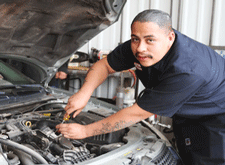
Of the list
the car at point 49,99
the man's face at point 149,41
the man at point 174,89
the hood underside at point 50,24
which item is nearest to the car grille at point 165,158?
the car at point 49,99

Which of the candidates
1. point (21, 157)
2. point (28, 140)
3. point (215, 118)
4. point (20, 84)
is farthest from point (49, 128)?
point (215, 118)

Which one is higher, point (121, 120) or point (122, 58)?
point (122, 58)

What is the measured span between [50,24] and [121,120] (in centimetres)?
87

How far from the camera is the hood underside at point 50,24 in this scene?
1385mm

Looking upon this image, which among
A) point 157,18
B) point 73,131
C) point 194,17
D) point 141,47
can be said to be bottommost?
point 73,131

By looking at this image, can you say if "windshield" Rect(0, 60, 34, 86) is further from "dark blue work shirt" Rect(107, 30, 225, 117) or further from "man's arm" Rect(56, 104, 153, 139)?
"dark blue work shirt" Rect(107, 30, 225, 117)

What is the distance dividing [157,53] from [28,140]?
32.9 inches

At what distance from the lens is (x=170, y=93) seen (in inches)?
44.2

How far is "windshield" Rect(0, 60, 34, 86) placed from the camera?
6.34 feet

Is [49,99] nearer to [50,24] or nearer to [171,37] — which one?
[50,24]

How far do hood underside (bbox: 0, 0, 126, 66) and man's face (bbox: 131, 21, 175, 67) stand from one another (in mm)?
410

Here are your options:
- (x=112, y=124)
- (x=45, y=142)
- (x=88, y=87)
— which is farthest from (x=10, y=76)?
(x=112, y=124)

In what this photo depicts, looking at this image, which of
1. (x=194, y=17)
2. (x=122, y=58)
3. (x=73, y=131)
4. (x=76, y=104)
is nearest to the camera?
(x=73, y=131)

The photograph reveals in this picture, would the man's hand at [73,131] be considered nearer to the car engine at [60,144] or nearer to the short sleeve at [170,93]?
the car engine at [60,144]
